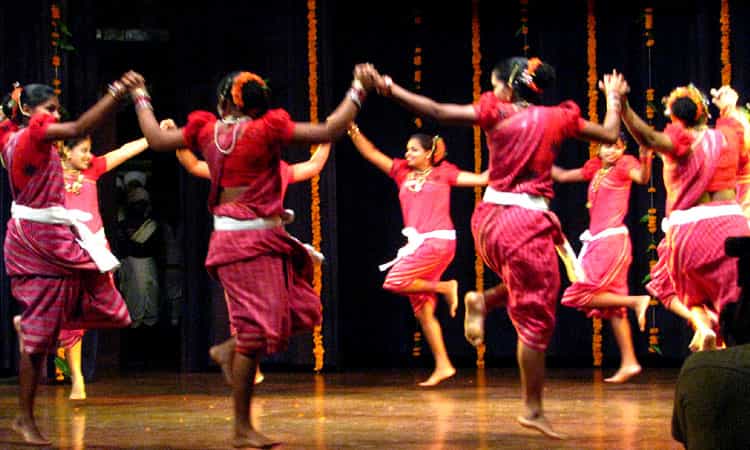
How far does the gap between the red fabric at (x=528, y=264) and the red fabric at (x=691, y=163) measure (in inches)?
38.3

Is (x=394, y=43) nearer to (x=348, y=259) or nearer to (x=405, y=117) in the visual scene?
(x=405, y=117)

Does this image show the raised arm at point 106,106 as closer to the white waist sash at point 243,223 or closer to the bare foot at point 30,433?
the white waist sash at point 243,223

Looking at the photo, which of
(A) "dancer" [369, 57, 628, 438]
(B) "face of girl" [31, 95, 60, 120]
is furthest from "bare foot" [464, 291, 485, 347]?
(B) "face of girl" [31, 95, 60, 120]

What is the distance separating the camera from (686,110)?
5848 millimetres

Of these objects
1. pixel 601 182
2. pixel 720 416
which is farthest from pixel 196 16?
pixel 720 416

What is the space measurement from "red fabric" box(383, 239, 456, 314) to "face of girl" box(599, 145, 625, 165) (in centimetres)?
111

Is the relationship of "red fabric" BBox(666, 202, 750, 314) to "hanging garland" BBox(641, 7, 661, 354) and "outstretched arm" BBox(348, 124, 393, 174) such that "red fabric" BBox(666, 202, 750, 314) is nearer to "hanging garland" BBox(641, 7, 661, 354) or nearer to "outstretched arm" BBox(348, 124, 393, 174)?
"outstretched arm" BBox(348, 124, 393, 174)

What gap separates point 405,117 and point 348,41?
2.32 ft

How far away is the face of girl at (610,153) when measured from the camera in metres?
7.77

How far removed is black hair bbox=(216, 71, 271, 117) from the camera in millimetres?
4738

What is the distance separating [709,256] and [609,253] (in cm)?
202

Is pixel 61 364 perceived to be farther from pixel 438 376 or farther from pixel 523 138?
pixel 523 138

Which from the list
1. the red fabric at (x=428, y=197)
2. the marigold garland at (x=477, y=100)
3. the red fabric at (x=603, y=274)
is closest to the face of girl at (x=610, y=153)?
the red fabric at (x=603, y=274)

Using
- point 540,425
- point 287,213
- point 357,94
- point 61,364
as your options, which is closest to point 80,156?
point 61,364
